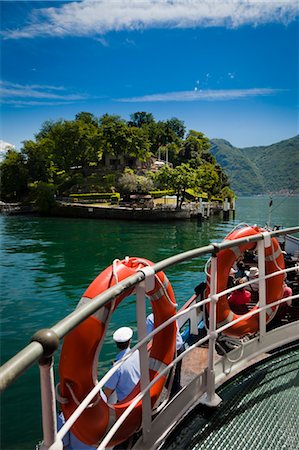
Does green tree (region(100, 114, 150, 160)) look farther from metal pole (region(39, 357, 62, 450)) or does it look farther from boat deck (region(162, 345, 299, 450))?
metal pole (region(39, 357, 62, 450))

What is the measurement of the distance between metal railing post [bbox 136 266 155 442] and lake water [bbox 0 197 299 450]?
12.6 ft

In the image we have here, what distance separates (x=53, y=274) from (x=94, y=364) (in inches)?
607

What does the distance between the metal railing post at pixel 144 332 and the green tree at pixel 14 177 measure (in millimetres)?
67228

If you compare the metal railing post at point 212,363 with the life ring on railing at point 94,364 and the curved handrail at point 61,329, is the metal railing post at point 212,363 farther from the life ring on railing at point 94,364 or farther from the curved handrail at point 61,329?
the curved handrail at point 61,329

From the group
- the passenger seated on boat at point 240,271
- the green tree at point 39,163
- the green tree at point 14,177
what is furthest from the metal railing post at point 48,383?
the green tree at point 14,177

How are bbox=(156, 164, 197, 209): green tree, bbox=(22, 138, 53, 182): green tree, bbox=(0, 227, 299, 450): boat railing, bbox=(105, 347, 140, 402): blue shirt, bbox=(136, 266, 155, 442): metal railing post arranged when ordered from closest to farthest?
bbox=(0, 227, 299, 450): boat railing < bbox=(136, 266, 155, 442): metal railing post < bbox=(105, 347, 140, 402): blue shirt < bbox=(156, 164, 197, 209): green tree < bbox=(22, 138, 53, 182): green tree

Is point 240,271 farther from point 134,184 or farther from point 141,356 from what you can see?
point 134,184

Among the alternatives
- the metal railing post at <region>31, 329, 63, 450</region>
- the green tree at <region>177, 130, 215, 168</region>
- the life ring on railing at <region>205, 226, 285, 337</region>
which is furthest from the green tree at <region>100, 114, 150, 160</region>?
the metal railing post at <region>31, 329, 63, 450</region>

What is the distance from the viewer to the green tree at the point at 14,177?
212ft

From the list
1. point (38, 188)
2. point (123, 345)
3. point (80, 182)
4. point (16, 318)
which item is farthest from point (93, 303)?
point (80, 182)

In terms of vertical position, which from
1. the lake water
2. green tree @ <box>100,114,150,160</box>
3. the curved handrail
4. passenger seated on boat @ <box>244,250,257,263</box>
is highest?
green tree @ <box>100,114,150,160</box>

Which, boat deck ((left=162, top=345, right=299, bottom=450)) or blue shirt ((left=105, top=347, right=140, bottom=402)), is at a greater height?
boat deck ((left=162, top=345, right=299, bottom=450))

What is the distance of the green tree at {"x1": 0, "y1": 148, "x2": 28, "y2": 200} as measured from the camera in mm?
64688

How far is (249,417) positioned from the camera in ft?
7.83
